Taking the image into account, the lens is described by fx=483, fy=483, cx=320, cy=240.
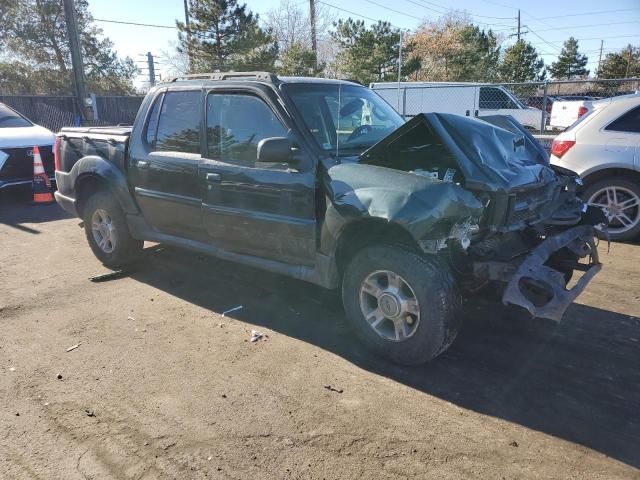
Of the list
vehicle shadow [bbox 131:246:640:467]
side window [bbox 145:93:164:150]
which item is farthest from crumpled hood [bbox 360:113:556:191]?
side window [bbox 145:93:164:150]

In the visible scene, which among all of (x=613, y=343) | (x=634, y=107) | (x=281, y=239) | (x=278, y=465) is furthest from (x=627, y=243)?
(x=278, y=465)

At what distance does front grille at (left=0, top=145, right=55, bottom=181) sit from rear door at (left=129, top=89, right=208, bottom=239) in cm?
535

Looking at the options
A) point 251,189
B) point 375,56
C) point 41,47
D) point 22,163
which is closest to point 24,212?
point 22,163

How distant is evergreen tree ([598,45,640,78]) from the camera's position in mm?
38656

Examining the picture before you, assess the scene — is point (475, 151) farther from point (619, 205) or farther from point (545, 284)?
point (619, 205)

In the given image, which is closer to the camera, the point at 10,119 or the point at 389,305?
the point at 389,305

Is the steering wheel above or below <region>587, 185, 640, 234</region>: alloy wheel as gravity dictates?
above

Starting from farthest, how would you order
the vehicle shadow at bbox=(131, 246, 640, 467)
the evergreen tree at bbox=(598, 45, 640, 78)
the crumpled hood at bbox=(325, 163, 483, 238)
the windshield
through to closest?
the evergreen tree at bbox=(598, 45, 640, 78), the windshield, the crumpled hood at bbox=(325, 163, 483, 238), the vehicle shadow at bbox=(131, 246, 640, 467)

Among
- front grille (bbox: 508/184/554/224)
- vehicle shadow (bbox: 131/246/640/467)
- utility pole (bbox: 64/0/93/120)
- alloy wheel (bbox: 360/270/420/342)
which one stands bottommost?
vehicle shadow (bbox: 131/246/640/467)

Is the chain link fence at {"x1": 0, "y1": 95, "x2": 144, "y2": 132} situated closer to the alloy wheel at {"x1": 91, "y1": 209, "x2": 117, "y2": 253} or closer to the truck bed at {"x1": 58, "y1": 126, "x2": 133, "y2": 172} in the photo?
the truck bed at {"x1": 58, "y1": 126, "x2": 133, "y2": 172}

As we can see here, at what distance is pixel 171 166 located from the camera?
457 cm

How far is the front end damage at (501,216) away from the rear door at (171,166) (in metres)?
1.79

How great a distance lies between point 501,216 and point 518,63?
3912 cm

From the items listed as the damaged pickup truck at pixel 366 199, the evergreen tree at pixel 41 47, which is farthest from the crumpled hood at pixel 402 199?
the evergreen tree at pixel 41 47
